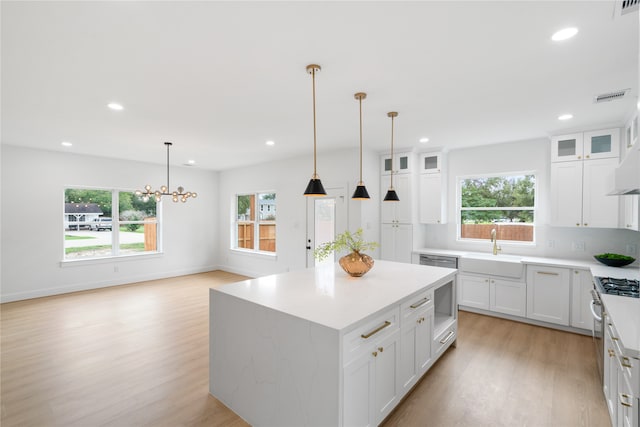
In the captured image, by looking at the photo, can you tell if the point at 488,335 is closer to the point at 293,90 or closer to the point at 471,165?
the point at 471,165

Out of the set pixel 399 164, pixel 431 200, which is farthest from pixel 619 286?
pixel 399 164

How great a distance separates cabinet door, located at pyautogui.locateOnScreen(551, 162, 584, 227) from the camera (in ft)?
12.8

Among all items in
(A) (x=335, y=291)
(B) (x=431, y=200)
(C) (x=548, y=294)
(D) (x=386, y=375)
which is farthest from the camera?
(B) (x=431, y=200)

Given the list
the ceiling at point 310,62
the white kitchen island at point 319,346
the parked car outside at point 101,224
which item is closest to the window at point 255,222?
the parked car outside at point 101,224

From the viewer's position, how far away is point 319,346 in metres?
1.69

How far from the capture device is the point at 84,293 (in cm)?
567

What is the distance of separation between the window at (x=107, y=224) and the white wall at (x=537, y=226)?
595cm

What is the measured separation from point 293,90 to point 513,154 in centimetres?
381

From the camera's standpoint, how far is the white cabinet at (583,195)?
370 centimetres

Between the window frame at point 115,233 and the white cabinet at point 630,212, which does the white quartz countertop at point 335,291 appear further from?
the window frame at point 115,233

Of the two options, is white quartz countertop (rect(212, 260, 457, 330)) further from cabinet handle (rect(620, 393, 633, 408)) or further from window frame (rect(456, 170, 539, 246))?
window frame (rect(456, 170, 539, 246))

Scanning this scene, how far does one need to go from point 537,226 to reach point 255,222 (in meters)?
5.59

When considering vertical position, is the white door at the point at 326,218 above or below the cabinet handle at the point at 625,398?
above

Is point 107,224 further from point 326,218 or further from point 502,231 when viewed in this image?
point 502,231
